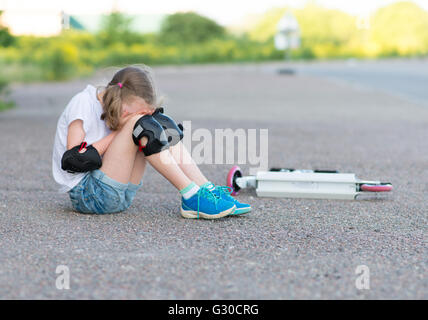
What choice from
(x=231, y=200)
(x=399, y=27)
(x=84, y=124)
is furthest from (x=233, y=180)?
(x=399, y=27)

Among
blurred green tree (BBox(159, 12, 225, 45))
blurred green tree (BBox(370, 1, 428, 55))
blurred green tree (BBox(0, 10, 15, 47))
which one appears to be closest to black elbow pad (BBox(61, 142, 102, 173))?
blurred green tree (BBox(0, 10, 15, 47))

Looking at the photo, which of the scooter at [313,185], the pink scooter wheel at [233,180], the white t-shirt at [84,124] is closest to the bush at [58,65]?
the pink scooter wheel at [233,180]

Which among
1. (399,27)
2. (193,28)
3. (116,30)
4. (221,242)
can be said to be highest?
(399,27)

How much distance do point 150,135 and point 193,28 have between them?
179 feet

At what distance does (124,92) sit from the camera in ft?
11.8

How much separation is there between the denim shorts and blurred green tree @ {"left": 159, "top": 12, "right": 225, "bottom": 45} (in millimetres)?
52061

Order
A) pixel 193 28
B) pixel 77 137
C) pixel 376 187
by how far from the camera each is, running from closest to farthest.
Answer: pixel 77 137 → pixel 376 187 → pixel 193 28

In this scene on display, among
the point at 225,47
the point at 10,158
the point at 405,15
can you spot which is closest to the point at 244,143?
the point at 10,158

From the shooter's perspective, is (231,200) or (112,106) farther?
(231,200)

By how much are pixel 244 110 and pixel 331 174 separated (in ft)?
25.2

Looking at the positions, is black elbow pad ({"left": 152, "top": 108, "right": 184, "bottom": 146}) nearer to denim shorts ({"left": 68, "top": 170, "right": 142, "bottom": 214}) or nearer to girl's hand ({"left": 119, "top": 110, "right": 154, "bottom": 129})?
girl's hand ({"left": 119, "top": 110, "right": 154, "bottom": 129})

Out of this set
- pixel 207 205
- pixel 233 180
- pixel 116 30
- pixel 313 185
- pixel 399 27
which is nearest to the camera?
pixel 207 205

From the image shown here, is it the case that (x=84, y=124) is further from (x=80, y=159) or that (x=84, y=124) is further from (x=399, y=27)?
(x=399, y=27)

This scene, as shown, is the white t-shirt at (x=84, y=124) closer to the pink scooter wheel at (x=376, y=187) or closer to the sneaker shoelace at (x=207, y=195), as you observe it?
the sneaker shoelace at (x=207, y=195)
